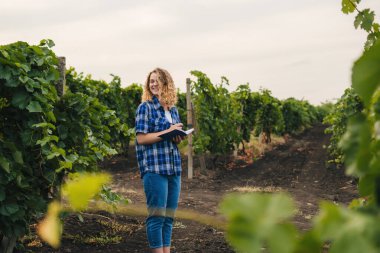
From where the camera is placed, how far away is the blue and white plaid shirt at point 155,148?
4227 mm

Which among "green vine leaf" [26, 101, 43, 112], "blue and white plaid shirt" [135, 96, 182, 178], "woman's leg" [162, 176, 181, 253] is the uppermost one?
"green vine leaf" [26, 101, 43, 112]

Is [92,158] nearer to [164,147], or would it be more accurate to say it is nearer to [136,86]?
[164,147]

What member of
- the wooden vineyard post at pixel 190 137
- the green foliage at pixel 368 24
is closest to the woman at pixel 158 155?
the green foliage at pixel 368 24

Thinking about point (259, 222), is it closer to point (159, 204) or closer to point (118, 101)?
point (159, 204)

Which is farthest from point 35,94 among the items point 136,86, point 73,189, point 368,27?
point 136,86

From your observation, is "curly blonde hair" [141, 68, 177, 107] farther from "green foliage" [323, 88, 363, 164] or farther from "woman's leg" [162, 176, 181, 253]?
"green foliage" [323, 88, 363, 164]

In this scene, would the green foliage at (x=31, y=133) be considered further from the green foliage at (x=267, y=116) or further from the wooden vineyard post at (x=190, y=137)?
the green foliage at (x=267, y=116)

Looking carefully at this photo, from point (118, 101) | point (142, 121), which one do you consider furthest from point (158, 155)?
point (118, 101)

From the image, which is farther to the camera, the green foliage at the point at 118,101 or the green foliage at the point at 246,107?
the green foliage at the point at 246,107

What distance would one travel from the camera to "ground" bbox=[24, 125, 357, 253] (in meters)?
5.43

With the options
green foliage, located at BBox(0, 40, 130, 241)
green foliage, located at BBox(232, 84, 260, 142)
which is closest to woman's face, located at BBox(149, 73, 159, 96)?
green foliage, located at BBox(0, 40, 130, 241)

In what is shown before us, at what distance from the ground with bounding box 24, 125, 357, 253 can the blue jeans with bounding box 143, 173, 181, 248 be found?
966 mm

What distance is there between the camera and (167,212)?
4449mm

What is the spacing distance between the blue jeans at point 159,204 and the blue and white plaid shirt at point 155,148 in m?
0.07
